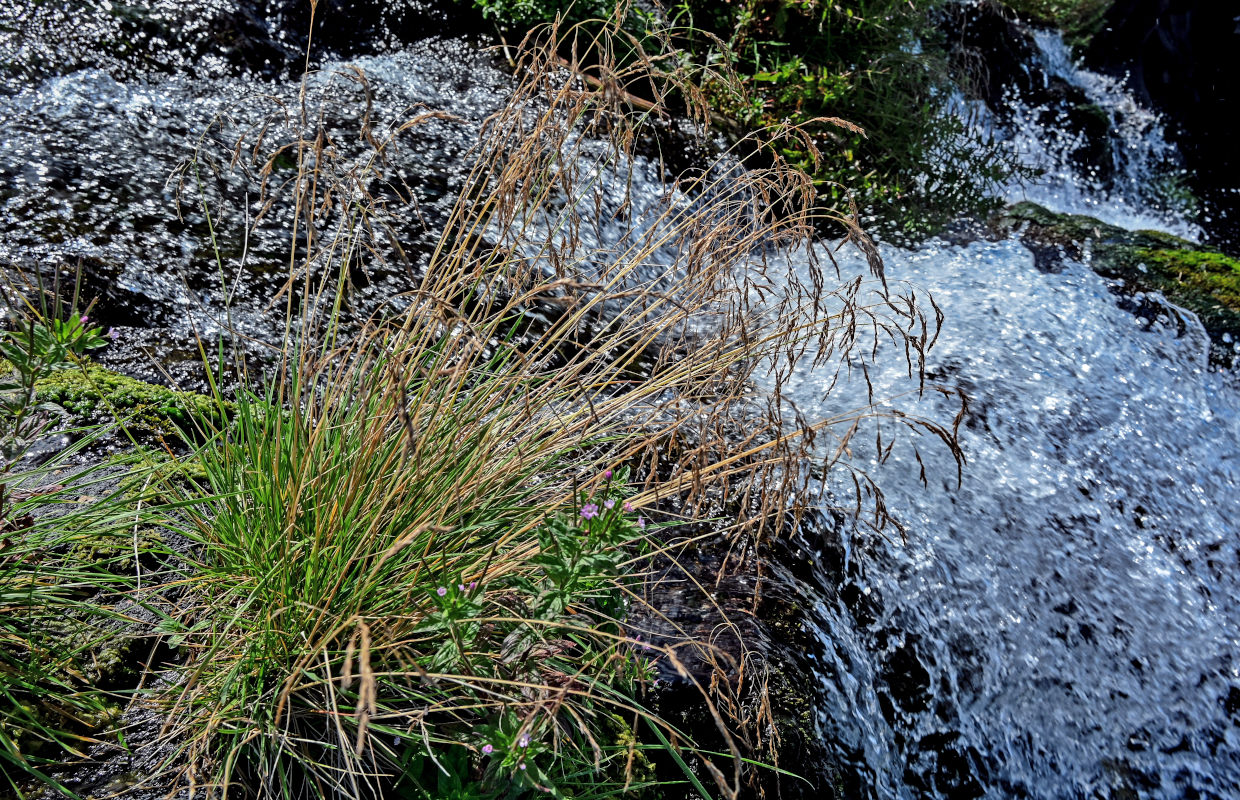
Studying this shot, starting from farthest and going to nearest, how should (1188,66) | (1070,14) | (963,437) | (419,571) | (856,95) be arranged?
(1070,14) < (1188,66) < (856,95) < (963,437) < (419,571)

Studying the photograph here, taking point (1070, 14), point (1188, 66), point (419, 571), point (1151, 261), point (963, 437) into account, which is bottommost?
point (963, 437)

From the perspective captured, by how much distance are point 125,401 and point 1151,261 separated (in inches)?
222

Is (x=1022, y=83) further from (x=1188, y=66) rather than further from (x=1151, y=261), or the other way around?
(x=1151, y=261)

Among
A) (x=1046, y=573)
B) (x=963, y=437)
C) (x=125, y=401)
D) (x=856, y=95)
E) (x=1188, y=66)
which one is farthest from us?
(x=1188, y=66)

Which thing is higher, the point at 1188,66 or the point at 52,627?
the point at 1188,66

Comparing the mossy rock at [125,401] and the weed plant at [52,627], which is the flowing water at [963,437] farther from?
the weed plant at [52,627]

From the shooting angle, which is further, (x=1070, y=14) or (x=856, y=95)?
(x=1070, y=14)

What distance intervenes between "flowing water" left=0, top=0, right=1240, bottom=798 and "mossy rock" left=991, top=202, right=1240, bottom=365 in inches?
7.9

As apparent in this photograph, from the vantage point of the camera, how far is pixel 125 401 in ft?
8.21

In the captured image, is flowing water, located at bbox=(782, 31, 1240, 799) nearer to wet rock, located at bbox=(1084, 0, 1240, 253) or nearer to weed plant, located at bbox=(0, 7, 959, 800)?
weed plant, located at bbox=(0, 7, 959, 800)

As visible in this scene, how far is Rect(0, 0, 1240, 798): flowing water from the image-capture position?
2869mm

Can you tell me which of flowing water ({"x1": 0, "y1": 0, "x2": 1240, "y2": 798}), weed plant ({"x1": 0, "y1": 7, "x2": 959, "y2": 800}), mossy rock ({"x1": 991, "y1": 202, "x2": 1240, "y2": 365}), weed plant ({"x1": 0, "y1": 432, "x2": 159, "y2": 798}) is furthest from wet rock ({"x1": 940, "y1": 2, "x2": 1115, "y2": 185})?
weed plant ({"x1": 0, "y1": 432, "x2": 159, "y2": 798})

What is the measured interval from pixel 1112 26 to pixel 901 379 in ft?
18.8

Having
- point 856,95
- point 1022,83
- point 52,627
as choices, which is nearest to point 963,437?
point 856,95
